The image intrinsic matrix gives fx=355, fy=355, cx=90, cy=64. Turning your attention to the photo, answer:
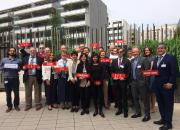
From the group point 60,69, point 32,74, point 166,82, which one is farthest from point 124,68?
point 32,74

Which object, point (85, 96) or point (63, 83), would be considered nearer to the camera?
point (85, 96)

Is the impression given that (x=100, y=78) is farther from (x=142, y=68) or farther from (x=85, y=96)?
(x=142, y=68)

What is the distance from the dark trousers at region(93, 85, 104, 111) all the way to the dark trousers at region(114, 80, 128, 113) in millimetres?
464

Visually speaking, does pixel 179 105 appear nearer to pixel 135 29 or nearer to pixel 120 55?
pixel 120 55

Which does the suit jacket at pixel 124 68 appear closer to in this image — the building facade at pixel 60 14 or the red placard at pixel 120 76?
the red placard at pixel 120 76

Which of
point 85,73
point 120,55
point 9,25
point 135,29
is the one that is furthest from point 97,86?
point 9,25

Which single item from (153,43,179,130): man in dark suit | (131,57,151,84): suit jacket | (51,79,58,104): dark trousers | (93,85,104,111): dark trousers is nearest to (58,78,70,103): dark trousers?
(51,79,58,104): dark trousers

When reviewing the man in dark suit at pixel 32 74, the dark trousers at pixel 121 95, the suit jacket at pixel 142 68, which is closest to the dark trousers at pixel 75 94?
the man in dark suit at pixel 32 74

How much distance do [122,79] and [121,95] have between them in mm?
528

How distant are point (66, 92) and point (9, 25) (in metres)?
77.9

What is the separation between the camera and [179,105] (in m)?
11.4

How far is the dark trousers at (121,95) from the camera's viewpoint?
32.0 ft

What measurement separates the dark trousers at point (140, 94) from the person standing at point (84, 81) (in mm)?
1364

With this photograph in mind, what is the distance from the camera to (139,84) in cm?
938
